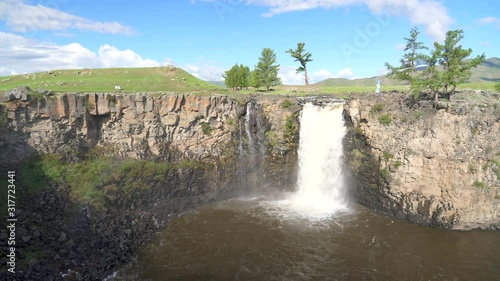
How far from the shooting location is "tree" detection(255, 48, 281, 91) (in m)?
44.2

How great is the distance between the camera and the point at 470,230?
75.8 feet

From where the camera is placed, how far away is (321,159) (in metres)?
29.2

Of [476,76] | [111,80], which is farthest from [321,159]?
[476,76]

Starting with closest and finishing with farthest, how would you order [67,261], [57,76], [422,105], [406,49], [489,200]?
[67,261]
[489,200]
[422,105]
[406,49]
[57,76]

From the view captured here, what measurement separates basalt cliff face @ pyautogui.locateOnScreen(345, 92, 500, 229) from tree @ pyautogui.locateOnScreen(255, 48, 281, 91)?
18624 millimetres

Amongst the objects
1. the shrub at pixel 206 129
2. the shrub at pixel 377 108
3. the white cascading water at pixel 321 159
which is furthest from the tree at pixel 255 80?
the shrub at pixel 377 108

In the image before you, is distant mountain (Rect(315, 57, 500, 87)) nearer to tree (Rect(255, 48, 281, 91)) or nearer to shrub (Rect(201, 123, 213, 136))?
tree (Rect(255, 48, 281, 91))

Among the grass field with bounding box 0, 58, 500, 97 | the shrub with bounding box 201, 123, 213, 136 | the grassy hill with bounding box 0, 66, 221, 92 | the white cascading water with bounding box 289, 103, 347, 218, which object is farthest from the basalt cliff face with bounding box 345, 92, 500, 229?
the grassy hill with bounding box 0, 66, 221, 92

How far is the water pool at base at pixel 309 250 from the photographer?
18156 millimetres

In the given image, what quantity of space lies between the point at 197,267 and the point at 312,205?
42.6 feet

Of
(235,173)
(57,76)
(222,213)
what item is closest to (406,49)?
(235,173)

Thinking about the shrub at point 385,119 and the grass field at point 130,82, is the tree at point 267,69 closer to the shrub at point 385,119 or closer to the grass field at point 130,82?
the grass field at point 130,82

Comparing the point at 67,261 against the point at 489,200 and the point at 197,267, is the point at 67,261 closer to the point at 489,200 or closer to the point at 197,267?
the point at 197,267

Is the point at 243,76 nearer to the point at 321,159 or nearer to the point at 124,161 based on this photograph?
the point at 321,159
